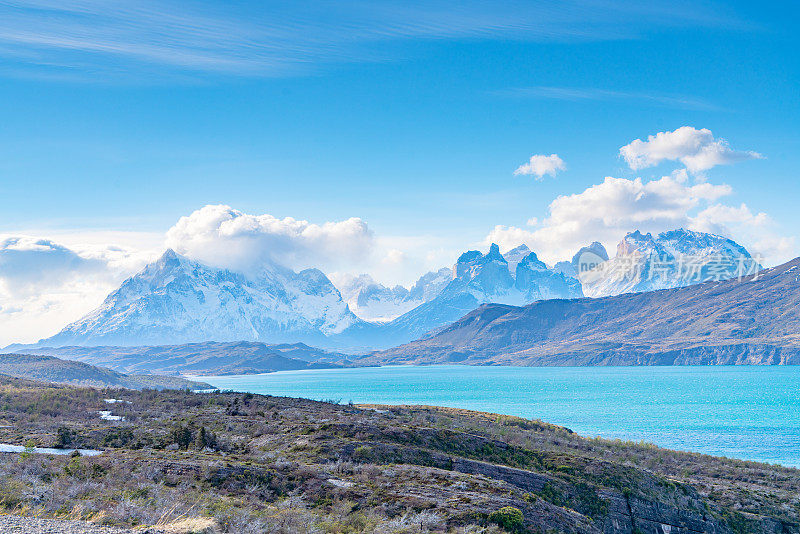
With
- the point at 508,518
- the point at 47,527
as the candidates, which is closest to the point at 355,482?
the point at 508,518

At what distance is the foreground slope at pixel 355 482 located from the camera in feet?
87.6

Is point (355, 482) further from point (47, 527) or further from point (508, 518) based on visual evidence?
point (47, 527)

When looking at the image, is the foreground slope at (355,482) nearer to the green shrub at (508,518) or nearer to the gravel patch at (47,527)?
the green shrub at (508,518)

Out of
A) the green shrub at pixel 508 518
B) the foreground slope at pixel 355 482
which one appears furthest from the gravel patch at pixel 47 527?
the green shrub at pixel 508 518

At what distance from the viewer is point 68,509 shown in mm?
23562

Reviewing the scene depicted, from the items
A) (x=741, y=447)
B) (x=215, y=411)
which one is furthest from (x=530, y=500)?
(x=741, y=447)

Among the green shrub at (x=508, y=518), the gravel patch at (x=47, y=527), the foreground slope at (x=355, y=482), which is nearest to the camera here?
the gravel patch at (x=47, y=527)

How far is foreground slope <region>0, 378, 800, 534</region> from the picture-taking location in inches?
1051

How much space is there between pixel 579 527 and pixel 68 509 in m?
26.7

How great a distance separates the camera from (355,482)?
115 feet

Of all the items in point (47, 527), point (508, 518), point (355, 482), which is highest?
point (47, 527)

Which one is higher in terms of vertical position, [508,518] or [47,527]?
[47,527]

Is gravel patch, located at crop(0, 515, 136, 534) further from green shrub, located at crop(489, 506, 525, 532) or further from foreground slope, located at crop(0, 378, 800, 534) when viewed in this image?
green shrub, located at crop(489, 506, 525, 532)

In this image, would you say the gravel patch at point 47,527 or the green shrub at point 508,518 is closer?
the gravel patch at point 47,527
